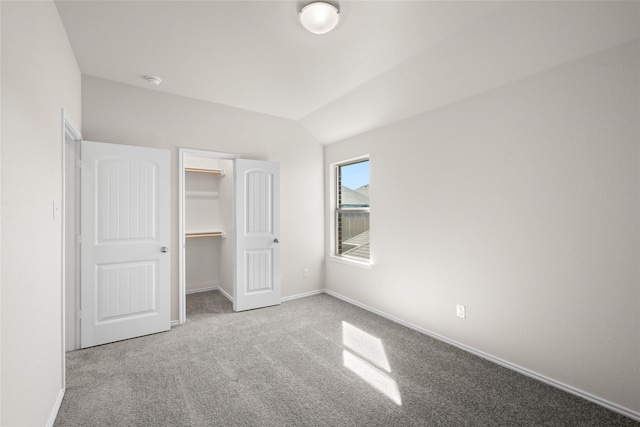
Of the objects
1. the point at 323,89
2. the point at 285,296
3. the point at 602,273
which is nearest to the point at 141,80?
the point at 323,89

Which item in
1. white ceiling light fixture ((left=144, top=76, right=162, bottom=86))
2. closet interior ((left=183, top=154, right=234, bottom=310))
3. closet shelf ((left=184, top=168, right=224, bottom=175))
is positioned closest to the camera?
white ceiling light fixture ((left=144, top=76, right=162, bottom=86))

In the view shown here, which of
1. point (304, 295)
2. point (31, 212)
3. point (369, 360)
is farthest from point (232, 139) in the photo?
point (369, 360)

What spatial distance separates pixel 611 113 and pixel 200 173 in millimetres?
4751

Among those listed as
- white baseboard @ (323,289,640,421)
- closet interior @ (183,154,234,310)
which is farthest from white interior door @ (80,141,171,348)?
white baseboard @ (323,289,640,421)

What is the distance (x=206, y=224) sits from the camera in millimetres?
4898

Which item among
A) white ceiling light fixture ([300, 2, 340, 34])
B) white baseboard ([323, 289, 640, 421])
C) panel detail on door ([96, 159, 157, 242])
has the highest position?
white ceiling light fixture ([300, 2, 340, 34])

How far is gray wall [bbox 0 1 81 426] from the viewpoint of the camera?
125 cm

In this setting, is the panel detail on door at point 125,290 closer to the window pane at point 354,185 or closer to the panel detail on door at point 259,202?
the panel detail on door at point 259,202

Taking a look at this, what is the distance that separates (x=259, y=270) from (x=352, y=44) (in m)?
2.84

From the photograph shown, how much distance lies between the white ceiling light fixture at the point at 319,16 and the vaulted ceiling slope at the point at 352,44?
0.08 m

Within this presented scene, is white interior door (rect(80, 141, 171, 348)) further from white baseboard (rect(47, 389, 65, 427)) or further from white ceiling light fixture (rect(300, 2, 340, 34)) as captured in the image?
white ceiling light fixture (rect(300, 2, 340, 34))

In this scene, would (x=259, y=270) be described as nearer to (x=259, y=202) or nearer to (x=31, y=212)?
(x=259, y=202)

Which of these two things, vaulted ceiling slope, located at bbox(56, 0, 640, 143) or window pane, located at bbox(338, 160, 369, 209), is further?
window pane, located at bbox(338, 160, 369, 209)

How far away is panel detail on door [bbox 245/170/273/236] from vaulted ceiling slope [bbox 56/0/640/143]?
1078 mm
